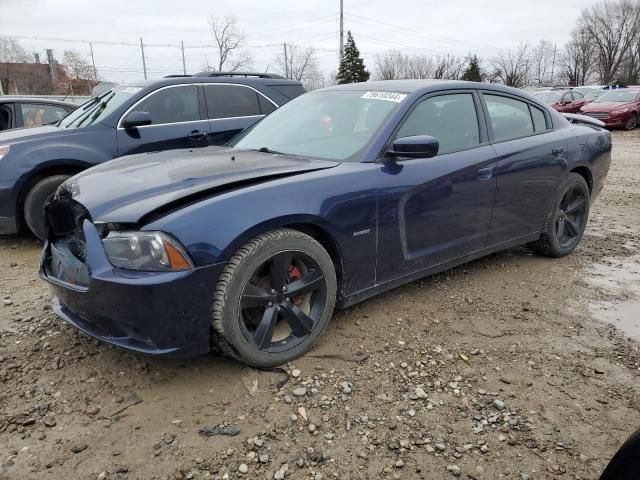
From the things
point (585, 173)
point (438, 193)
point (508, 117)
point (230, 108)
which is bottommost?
point (585, 173)

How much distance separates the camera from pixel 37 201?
15.9 feet

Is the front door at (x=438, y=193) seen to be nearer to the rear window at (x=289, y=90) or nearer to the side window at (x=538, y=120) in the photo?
the side window at (x=538, y=120)

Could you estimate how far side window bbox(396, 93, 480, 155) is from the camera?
11.0 ft

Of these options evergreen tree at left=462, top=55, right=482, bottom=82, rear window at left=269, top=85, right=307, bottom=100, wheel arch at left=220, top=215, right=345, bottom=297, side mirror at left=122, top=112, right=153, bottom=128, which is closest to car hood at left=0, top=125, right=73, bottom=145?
side mirror at left=122, top=112, right=153, bottom=128

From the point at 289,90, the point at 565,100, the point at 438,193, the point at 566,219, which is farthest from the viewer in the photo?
the point at 565,100

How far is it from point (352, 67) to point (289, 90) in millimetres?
40208

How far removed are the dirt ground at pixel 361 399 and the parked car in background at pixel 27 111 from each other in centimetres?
437

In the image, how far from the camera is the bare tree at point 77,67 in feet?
168

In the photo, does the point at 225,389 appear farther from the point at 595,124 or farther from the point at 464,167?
the point at 595,124

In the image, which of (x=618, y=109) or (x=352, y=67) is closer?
(x=618, y=109)

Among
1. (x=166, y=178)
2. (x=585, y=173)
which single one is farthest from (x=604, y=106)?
(x=166, y=178)

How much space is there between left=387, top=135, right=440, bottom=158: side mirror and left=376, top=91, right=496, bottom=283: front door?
0.13 metres

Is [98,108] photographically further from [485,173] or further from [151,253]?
[485,173]

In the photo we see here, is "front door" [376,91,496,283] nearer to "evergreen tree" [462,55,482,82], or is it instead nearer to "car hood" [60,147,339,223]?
"car hood" [60,147,339,223]
